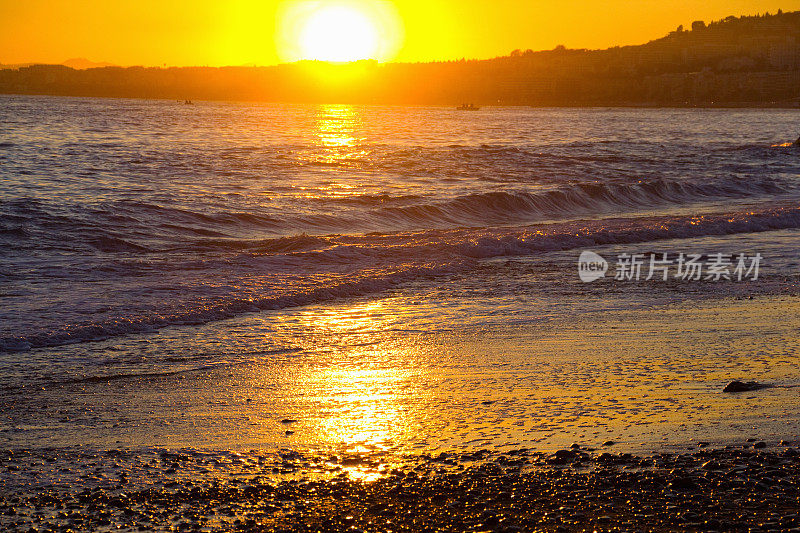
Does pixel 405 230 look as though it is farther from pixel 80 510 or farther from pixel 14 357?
pixel 80 510

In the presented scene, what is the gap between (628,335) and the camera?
678cm

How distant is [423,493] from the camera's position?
12.1 ft

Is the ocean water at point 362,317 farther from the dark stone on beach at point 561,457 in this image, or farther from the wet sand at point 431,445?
the dark stone on beach at point 561,457

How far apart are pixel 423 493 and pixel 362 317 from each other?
4.19 meters

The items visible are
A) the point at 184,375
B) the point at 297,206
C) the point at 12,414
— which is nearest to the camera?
the point at 12,414

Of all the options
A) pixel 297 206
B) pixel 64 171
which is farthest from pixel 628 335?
pixel 64 171

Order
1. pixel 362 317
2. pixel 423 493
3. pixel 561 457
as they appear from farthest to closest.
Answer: pixel 362 317
pixel 561 457
pixel 423 493

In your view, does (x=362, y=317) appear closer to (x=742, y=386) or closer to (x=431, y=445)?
(x=431, y=445)

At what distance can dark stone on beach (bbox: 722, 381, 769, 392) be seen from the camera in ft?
16.7

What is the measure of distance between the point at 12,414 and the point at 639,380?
4.09 meters

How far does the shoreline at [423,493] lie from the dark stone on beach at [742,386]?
0.95m

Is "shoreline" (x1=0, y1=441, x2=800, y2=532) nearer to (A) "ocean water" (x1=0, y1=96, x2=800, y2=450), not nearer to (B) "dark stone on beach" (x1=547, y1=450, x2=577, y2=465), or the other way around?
(B) "dark stone on beach" (x1=547, y1=450, x2=577, y2=465)

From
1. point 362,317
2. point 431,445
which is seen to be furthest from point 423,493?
point 362,317

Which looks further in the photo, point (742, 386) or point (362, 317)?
point (362, 317)
